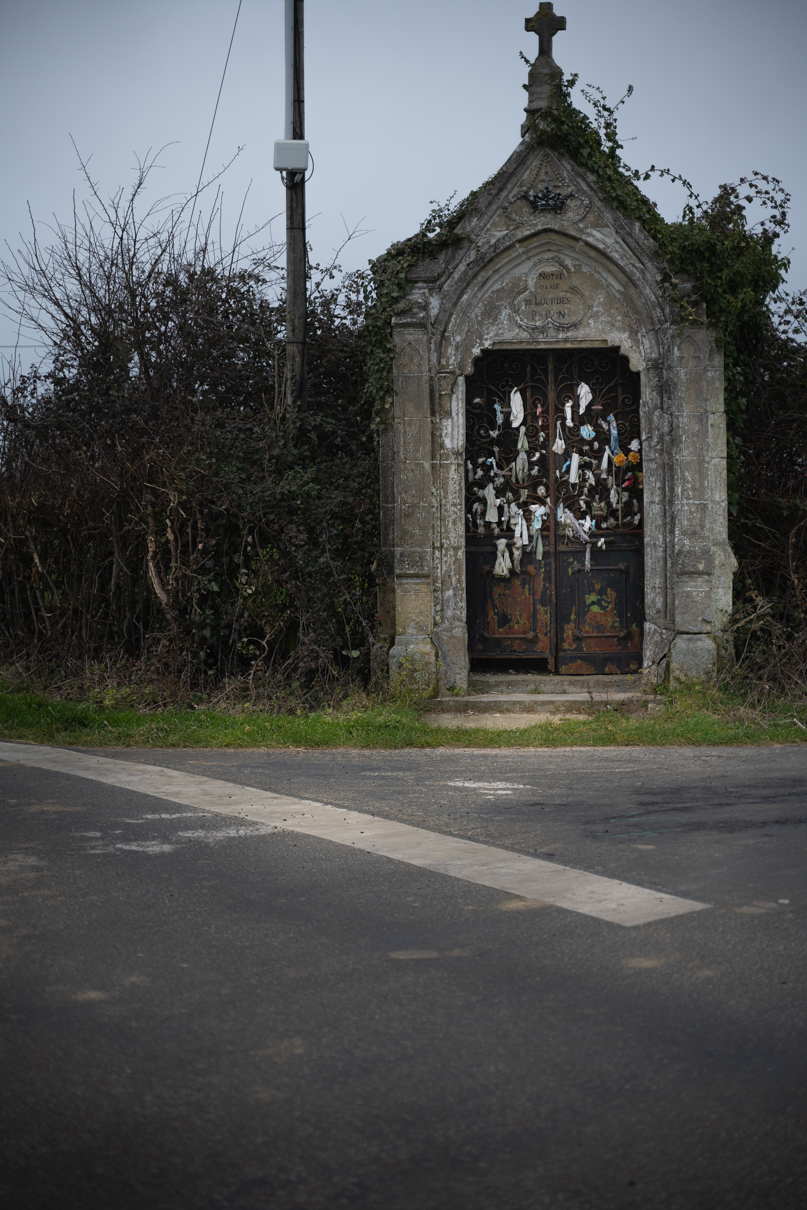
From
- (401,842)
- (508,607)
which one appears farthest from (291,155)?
(401,842)

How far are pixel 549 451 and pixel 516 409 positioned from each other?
548mm

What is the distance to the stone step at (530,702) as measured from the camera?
10367mm

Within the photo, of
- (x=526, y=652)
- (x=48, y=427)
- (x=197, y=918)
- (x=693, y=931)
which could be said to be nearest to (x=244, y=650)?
(x=526, y=652)

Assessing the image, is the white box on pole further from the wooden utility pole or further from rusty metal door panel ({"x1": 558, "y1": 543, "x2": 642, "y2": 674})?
rusty metal door panel ({"x1": 558, "y1": 543, "x2": 642, "y2": 674})

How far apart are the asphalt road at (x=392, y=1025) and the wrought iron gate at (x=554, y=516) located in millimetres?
5531

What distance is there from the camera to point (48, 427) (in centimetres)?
1329

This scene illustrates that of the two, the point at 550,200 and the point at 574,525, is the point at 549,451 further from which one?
the point at 550,200

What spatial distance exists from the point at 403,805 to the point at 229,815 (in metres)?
1.02

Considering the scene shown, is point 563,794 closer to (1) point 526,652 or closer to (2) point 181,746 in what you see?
(2) point 181,746

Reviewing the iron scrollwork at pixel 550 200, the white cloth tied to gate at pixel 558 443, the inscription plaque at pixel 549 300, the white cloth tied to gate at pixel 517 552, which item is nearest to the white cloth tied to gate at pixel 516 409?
the white cloth tied to gate at pixel 558 443

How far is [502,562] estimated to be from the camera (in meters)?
11.4

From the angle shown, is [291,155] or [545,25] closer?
[545,25]

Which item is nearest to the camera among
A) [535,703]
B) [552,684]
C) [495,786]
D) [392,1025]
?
[392,1025]

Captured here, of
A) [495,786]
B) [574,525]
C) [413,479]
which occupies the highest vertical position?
[413,479]
